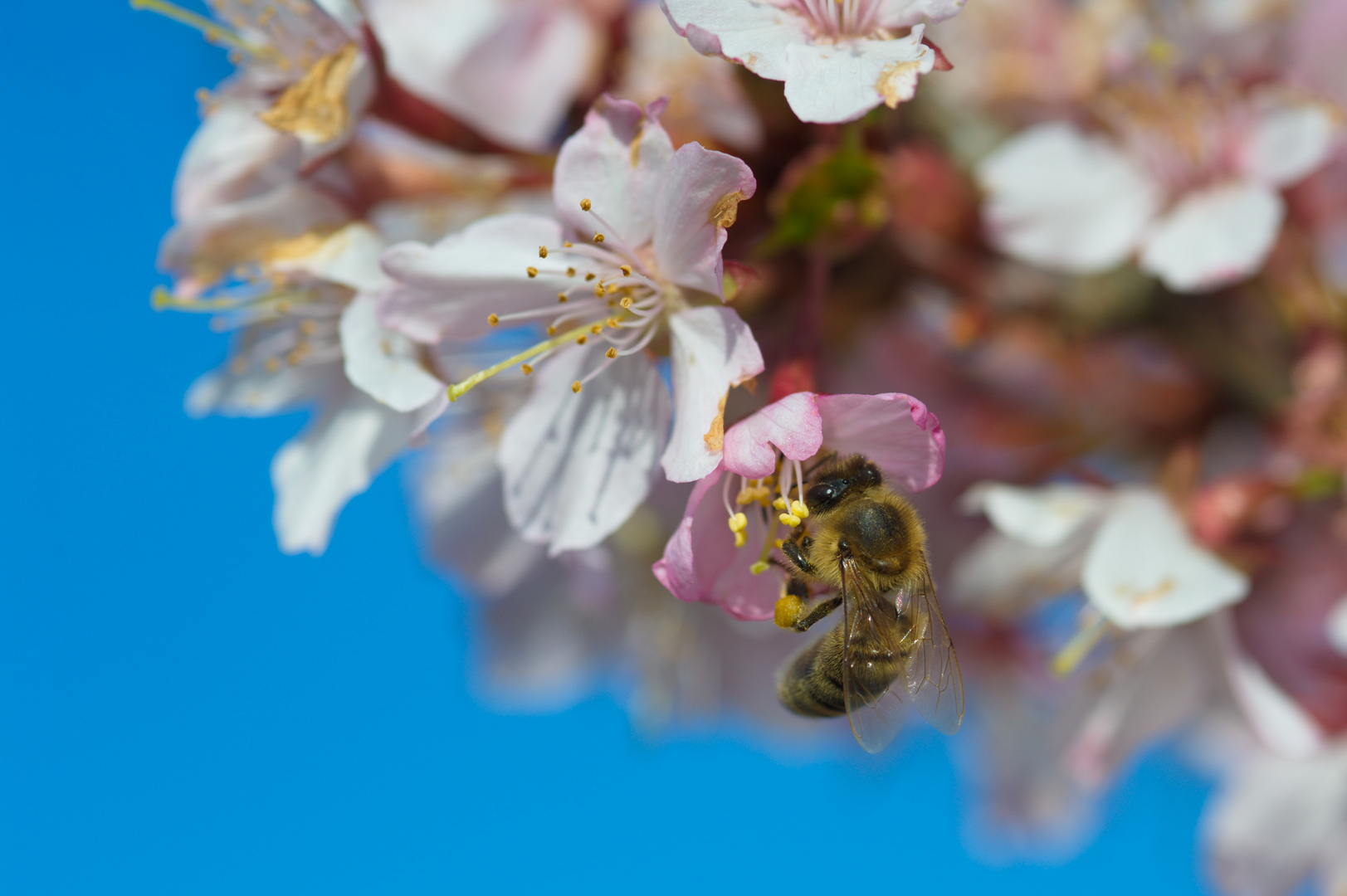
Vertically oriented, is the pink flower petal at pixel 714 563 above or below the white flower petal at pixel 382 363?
below

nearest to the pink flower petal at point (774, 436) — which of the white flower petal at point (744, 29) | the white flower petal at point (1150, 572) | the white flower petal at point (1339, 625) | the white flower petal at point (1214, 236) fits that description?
the white flower petal at point (744, 29)

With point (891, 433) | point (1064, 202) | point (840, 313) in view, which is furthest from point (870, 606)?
→ point (1064, 202)

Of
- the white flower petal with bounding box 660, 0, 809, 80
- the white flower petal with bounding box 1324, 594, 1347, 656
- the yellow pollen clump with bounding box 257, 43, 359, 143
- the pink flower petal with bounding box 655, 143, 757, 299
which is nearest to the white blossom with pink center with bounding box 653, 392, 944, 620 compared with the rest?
the pink flower petal with bounding box 655, 143, 757, 299

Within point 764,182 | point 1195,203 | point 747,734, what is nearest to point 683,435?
point 764,182

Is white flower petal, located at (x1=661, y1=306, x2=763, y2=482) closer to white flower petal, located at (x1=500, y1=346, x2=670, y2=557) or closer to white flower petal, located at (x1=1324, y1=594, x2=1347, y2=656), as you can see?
white flower petal, located at (x1=500, y1=346, x2=670, y2=557)

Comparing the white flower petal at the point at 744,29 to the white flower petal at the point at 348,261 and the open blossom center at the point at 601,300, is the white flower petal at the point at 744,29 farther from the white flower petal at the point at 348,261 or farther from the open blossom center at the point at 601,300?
the white flower petal at the point at 348,261
